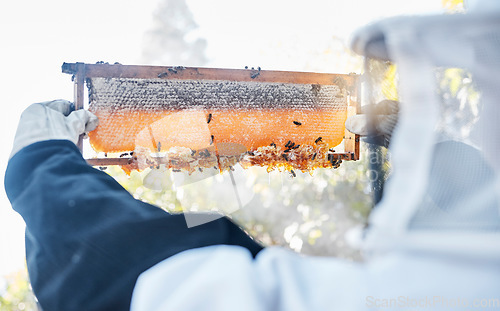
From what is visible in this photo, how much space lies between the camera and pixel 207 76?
2.53 meters

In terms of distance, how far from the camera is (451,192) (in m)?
0.74

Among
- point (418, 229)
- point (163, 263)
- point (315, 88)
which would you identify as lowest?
point (163, 263)

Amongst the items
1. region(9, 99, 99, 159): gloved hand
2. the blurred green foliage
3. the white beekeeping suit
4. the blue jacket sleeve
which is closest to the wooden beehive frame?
region(9, 99, 99, 159): gloved hand

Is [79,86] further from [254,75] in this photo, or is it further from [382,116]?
[382,116]

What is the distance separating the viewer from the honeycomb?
2493mm

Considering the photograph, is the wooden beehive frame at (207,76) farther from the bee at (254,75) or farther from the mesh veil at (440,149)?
Answer: the mesh veil at (440,149)

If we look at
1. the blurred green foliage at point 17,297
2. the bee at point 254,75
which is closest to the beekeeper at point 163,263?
the bee at point 254,75

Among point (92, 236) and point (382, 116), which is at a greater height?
point (382, 116)

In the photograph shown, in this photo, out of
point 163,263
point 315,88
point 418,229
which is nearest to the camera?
point 418,229

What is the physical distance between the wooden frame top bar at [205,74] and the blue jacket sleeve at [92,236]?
128cm

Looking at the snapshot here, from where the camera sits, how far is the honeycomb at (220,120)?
8.18 ft

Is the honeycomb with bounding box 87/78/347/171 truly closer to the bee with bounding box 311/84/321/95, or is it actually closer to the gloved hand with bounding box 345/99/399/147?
the bee with bounding box 311/84/321/95

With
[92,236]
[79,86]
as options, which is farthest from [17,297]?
[92,236]

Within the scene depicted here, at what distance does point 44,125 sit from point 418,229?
1.45 m
